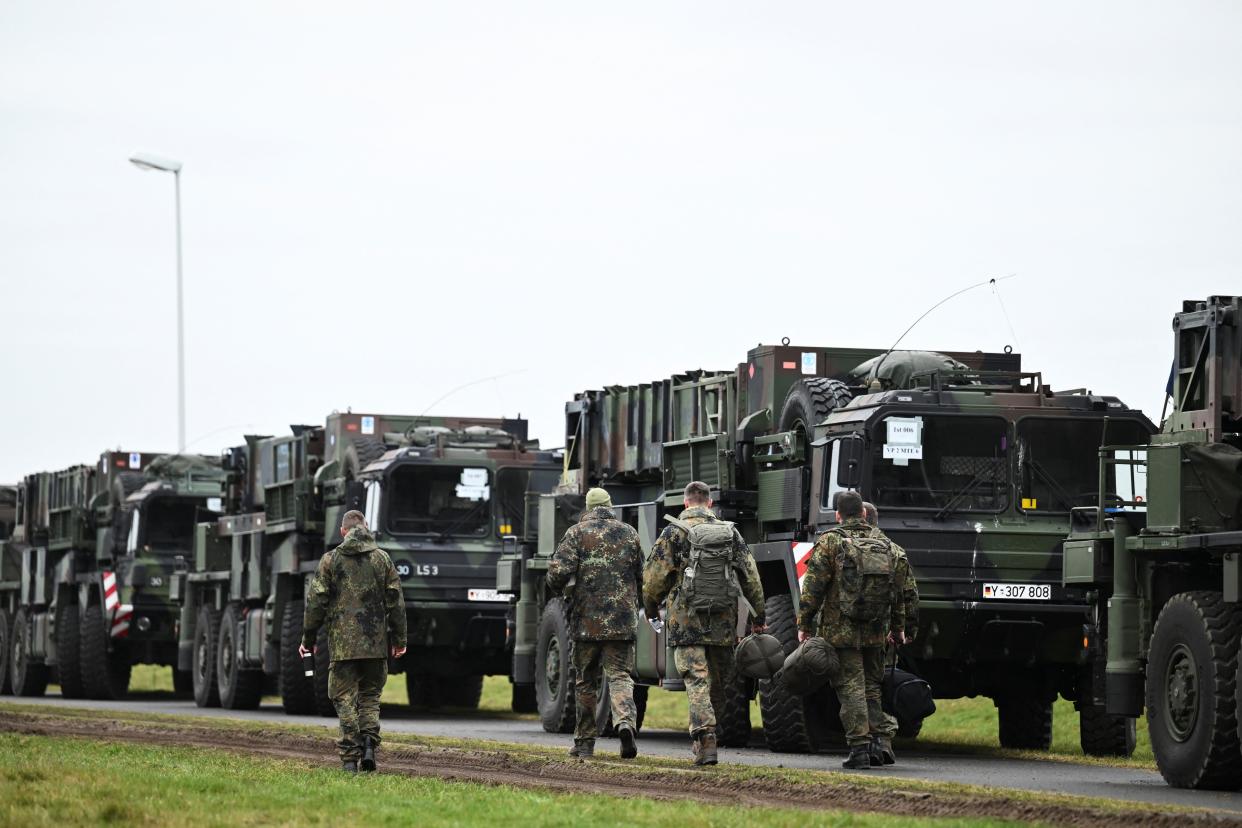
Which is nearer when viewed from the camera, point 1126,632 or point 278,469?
point 1126,632

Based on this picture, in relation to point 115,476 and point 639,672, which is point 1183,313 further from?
point 115,476

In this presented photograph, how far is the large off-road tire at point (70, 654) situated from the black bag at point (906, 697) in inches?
757

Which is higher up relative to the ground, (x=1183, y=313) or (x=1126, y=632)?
(x=1183, y=313)

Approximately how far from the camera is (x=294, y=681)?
2702 cm

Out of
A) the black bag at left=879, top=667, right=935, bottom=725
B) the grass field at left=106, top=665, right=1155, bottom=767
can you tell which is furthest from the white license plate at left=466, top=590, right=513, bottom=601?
the black bag at left=879, top=667, right=935, bottom=725

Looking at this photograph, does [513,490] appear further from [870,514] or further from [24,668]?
[24,668]

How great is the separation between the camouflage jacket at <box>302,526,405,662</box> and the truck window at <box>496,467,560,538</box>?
10063 mm

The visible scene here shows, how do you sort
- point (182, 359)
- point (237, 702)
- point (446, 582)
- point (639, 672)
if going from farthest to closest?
point (182, 359), point (237, 702), point (446, 582), point (639, 672)

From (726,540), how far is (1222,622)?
11.1 ft

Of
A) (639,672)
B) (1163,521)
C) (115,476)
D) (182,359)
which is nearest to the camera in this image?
(1163,521)

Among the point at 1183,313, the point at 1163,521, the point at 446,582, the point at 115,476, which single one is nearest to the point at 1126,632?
the point at 1163,521

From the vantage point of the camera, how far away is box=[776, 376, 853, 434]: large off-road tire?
18547mm

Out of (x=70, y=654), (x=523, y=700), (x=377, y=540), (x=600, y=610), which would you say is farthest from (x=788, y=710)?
(x=70, y=654)

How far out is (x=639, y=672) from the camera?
2069 cm
